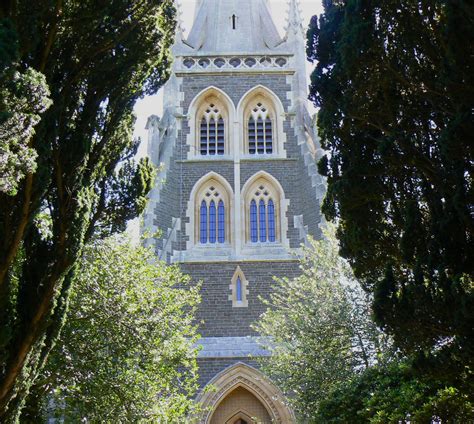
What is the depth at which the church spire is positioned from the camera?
84.4 feet

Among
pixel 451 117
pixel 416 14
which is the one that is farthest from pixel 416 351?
pixel 416 14

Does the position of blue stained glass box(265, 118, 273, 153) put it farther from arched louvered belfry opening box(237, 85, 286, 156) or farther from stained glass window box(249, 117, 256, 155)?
stained glass window box(249, 117, 256, 155)

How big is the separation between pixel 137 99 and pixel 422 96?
3742 millimetres

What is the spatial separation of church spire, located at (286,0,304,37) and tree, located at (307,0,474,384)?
15.0m

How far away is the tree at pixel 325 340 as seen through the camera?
15.1 m

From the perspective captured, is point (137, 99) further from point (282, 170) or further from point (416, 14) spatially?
point (282, 170)

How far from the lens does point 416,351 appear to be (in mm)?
8125

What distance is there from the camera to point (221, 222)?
22266mm

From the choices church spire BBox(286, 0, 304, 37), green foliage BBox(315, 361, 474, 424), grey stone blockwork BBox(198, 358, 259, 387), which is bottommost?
green foliage BBox(315, 361, 474, 424)

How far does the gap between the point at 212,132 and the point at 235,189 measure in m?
2.39

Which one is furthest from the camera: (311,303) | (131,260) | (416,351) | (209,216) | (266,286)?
(209,216)

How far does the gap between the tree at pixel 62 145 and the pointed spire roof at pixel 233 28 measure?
1616 centimetres

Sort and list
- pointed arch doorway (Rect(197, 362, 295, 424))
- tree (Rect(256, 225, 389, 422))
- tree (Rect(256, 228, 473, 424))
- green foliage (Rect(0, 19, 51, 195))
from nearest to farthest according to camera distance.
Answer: green foliage (Rect(0, 19, 51, 195)) → tree (Rect(256, 228, 473, 424)) → tree (Rect(256, 225, 389, 422)) → pointed arch doorway (Rect(197, 362, 295, 424))

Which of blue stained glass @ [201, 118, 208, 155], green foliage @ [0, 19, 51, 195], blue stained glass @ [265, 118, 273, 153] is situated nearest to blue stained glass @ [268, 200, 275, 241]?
blue stained glass @ [265, 118, 273, 153]
